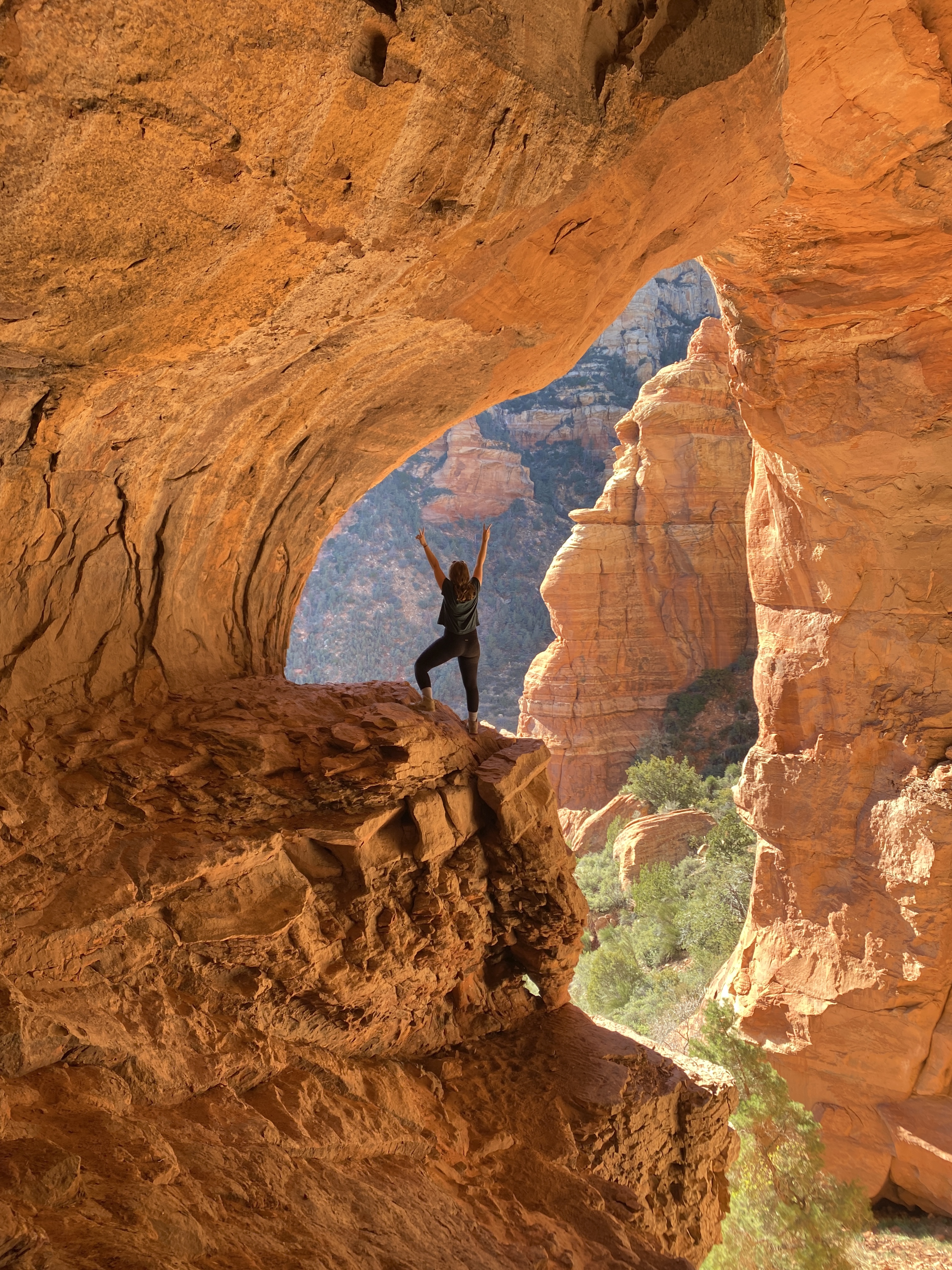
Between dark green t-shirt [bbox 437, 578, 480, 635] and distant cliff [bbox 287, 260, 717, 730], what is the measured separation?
38.1 metres

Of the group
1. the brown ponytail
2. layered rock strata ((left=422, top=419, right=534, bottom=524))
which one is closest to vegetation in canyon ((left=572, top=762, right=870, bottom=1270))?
the brown ponytail

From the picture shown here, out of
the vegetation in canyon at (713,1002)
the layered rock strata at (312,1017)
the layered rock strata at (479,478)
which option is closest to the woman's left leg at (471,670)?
the layered rock strata at (312,1017)

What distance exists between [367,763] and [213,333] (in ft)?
7.76

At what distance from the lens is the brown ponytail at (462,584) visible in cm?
545

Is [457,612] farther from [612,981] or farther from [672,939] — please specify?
[672,939]

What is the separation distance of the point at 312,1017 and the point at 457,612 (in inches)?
99.6

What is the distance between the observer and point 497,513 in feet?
156

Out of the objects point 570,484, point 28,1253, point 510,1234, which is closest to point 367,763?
point 510,1234

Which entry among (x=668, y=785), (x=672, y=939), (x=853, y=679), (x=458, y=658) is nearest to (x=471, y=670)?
(x=458, y=658)

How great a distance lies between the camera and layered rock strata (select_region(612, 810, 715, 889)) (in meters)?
19.7

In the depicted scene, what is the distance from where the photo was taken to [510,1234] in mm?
3953

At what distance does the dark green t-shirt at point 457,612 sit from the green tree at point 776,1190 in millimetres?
6669

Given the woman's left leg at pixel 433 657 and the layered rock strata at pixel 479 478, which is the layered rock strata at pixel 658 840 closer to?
the woman's left leg at pixel 433 657

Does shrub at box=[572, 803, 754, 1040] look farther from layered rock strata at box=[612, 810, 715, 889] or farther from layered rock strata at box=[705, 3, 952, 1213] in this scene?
layered rock strata at box=[705, 3, 952, 1213]
